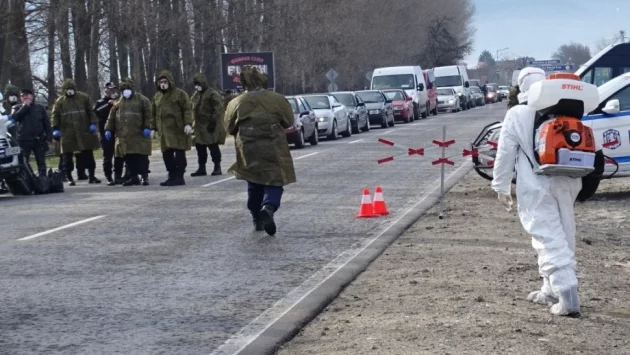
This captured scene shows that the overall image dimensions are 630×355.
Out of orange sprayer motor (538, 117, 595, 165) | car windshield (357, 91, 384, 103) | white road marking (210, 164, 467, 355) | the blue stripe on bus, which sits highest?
orange sprayer motor (538, 117, 595, 165)

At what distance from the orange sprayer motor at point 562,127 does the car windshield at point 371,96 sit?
38188 millimetres

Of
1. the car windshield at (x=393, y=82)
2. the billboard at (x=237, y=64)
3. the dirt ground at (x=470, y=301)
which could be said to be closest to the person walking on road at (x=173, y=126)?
the dirt ground at (x=470, y=301)

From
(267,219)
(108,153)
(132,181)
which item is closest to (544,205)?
(267,219)

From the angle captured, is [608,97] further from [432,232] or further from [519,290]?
[519,290]

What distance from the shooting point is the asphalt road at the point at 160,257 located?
26.4ft

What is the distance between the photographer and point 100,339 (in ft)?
25.5

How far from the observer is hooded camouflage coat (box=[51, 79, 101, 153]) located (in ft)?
72.1

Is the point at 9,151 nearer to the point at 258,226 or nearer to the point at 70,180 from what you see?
the point at 70,180

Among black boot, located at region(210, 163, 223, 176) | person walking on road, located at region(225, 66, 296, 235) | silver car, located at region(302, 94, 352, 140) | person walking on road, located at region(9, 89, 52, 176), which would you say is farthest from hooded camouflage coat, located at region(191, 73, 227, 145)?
silver car, located at region(302, 94, 352, 140)

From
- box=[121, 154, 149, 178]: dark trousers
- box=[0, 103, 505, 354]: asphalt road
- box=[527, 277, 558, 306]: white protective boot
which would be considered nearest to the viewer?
box=[0, 103, 505, 354]: asphalt road

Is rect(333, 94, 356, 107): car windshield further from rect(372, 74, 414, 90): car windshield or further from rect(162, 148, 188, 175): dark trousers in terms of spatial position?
rect(162, 148, 188, 175): dark trousers

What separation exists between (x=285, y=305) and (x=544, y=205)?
77.9 inches

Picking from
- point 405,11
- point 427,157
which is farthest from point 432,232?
point 405,11

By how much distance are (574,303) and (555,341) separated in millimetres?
767
